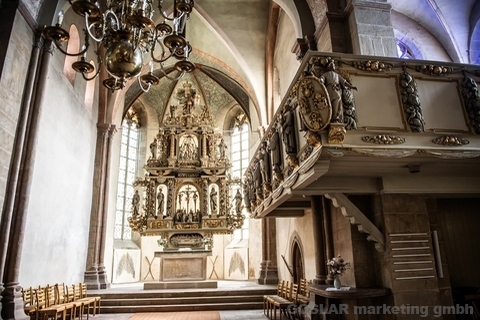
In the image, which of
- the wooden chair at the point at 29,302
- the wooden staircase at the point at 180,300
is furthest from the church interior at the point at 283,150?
the wooden staircase at the point at 180,300

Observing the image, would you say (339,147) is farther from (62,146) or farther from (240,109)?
(240,109)

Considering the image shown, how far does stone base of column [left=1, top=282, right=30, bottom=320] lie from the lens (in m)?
6.02

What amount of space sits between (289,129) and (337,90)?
1.17 m

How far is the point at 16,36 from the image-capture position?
22.2 feet

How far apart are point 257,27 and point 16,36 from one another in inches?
311

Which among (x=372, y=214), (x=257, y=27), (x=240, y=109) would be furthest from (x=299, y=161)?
(x=240, y=109)

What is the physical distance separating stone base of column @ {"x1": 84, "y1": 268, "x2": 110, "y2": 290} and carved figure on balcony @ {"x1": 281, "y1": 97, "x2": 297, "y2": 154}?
28.8 ft

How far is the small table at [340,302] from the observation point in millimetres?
4812

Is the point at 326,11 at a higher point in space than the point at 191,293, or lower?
higher

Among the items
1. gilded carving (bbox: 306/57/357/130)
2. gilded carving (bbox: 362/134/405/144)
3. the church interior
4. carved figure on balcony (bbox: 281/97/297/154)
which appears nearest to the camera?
gilded carving (bbox: 306/57/357/130)

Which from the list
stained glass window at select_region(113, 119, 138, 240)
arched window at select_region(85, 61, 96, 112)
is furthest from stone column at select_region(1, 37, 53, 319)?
stained glass window at select_region(113, 119, 138, 240)

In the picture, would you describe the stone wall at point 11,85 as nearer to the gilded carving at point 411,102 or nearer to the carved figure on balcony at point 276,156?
the carved figure on balcony at point 276,156

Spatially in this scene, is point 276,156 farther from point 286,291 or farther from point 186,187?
point 186,187

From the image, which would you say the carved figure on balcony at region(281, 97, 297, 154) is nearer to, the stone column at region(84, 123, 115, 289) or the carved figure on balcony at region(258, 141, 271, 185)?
the carved figure on balcony at region(258, 141, 271, 185)
